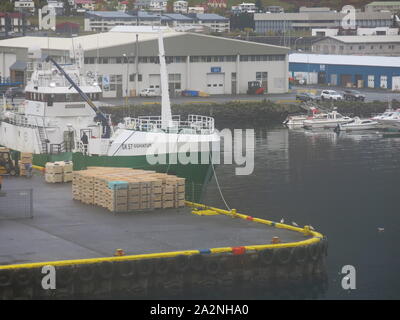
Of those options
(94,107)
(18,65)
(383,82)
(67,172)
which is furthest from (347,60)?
(67,172)

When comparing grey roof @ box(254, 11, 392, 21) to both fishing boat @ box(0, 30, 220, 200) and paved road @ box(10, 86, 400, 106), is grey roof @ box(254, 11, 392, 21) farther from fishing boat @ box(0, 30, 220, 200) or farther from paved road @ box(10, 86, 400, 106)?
fishing boat @ box(0, 30, 220, 200)

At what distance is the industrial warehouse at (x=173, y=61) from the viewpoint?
7931 cm

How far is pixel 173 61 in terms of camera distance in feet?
269

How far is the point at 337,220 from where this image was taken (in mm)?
37062

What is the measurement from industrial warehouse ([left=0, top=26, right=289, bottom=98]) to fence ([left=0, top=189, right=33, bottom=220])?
4306 centimetres

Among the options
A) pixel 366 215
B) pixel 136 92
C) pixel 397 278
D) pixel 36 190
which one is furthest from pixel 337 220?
pixel 136 92

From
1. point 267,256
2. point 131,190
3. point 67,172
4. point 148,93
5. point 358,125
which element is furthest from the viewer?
point 148,93

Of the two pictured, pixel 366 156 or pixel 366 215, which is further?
pixel 366 156

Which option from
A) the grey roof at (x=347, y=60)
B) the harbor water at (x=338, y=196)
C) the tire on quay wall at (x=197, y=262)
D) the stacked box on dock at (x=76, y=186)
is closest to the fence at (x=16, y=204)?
the stacked box on dock at (x=76, y=186)

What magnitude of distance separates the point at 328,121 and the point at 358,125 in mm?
2420

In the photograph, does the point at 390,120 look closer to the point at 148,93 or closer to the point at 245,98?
the point at 245,98
